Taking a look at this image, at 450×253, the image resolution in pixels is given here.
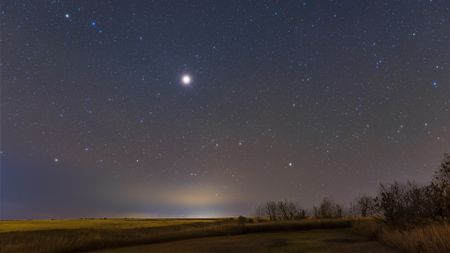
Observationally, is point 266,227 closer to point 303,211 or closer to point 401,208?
point 401,208

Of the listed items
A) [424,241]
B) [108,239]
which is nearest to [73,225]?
[108,239]

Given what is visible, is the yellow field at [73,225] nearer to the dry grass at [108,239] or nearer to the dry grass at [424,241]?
the dry grass at [108,239]

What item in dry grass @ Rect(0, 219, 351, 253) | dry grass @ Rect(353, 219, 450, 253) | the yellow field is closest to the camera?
dry grass @ Rect(353, 219, 450, 253)

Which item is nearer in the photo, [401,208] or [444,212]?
[444,212]

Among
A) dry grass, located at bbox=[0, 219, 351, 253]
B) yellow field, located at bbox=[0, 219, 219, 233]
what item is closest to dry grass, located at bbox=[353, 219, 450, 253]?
dry grass, located at bbox=[0, 219, 351, 253]

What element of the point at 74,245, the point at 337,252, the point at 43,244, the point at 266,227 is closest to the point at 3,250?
the point at 43,244

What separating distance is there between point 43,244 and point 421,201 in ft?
64.9

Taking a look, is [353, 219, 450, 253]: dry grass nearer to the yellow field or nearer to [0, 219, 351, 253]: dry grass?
[0, 219, 351, 253]: dry grass

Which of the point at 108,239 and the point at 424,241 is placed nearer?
the point at 424,241

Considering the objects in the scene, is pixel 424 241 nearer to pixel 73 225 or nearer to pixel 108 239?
pixel 108 239

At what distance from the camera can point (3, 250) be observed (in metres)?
16.2

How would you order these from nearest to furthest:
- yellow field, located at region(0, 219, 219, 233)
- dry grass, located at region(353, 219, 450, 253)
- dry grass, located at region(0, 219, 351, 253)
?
dry grass, located at region(353, 219, 450, 253) < dry grass, located at region(0, 219, 351, 253) < yellow field, located at region(0, 219, 219, 233)

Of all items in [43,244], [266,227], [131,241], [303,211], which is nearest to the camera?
[43,244]

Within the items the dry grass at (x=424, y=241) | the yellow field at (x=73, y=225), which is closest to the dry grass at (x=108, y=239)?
the dry grass at (x=424, y=241)
